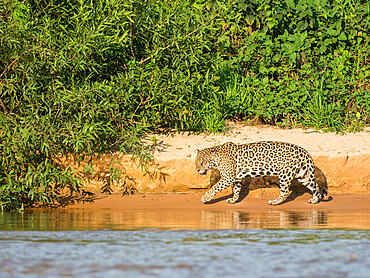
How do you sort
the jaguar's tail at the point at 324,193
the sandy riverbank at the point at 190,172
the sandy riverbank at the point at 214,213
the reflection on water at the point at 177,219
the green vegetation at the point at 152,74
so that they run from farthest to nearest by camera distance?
the sandy riverbank at the point at 190,172, the jaguar's tail at the point at 324,193, the green vegetation at the point at 152,74, the sandy riverbank at the point at 214,213, the reflection on water at the point at 177,219

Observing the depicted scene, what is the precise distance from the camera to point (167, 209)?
9812mm

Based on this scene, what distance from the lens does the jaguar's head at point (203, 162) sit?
10008mm

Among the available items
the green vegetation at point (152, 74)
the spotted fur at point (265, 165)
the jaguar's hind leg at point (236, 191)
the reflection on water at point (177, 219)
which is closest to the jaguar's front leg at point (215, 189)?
the spotted fur at point (265, 165)

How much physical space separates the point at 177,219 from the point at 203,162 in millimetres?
1560

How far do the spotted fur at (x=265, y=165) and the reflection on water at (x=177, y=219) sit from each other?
558 mm

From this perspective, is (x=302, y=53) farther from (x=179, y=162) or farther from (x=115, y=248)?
(x=115, y=248)

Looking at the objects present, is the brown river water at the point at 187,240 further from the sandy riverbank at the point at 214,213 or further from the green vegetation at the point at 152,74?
the green vegetation at the point at 152,74

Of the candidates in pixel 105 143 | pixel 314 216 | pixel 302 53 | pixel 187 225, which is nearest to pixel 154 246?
pixel 187 225

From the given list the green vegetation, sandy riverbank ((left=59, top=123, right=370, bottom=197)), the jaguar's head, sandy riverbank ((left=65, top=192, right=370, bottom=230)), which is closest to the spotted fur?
the jaguar's head

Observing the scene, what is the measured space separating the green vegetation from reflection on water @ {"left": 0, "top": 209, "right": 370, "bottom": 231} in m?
0.84

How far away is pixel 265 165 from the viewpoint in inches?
391

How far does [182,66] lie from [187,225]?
352cm

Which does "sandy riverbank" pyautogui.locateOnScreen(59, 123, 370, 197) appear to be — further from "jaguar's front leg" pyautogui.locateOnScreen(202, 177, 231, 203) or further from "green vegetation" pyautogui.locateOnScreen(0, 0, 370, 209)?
"jaguar's front leg" pyautogui.locateOnScreen(202, 177, 231, 203)

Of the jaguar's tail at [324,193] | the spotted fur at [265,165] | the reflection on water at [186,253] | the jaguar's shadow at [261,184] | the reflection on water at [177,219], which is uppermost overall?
the spotted fur at [265,165]
